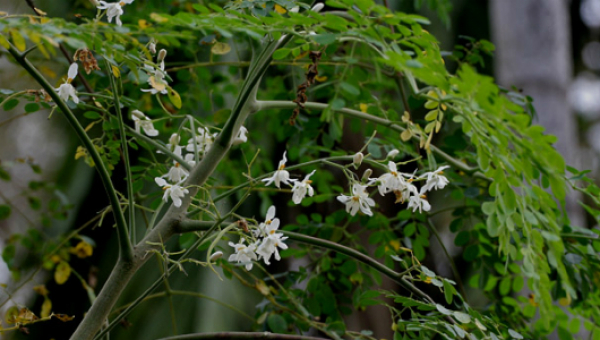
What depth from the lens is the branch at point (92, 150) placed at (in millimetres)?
613

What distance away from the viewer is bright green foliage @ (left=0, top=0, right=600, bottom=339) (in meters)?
0.63

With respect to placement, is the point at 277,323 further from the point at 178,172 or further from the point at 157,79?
the point at 157,79

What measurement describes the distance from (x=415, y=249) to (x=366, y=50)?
39 cm

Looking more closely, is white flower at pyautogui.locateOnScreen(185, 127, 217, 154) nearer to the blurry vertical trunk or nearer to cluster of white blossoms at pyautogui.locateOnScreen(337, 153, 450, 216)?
cluster of white blossoms at pyautogui.locateOnScreen(337, 153, 450, 216)

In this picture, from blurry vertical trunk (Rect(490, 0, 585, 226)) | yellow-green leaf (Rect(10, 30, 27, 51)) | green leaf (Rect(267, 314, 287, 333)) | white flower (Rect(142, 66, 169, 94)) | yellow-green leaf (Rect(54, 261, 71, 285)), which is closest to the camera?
yellow-green leaf (Rect(10, 30, 27, 51))

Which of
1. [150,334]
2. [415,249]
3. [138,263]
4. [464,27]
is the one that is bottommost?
[150,334]

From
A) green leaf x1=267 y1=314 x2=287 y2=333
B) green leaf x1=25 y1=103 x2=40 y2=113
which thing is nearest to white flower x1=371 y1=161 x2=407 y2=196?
green leaf x1=267 y1=314 x2=287 y2=333

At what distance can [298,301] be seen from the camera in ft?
3.55

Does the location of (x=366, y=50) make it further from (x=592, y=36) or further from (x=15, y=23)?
(x=592, y=36)

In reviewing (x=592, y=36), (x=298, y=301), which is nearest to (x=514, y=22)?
(x=298, y=301)

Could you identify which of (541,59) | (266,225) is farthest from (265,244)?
(541,59)

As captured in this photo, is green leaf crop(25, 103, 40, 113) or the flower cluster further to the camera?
green leaf crop(25, 103, 40, 113)

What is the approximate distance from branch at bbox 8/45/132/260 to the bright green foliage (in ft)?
0.10

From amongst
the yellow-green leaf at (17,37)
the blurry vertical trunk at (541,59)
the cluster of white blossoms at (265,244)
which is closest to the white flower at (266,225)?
the cluster of white blossoms at (265,244)
